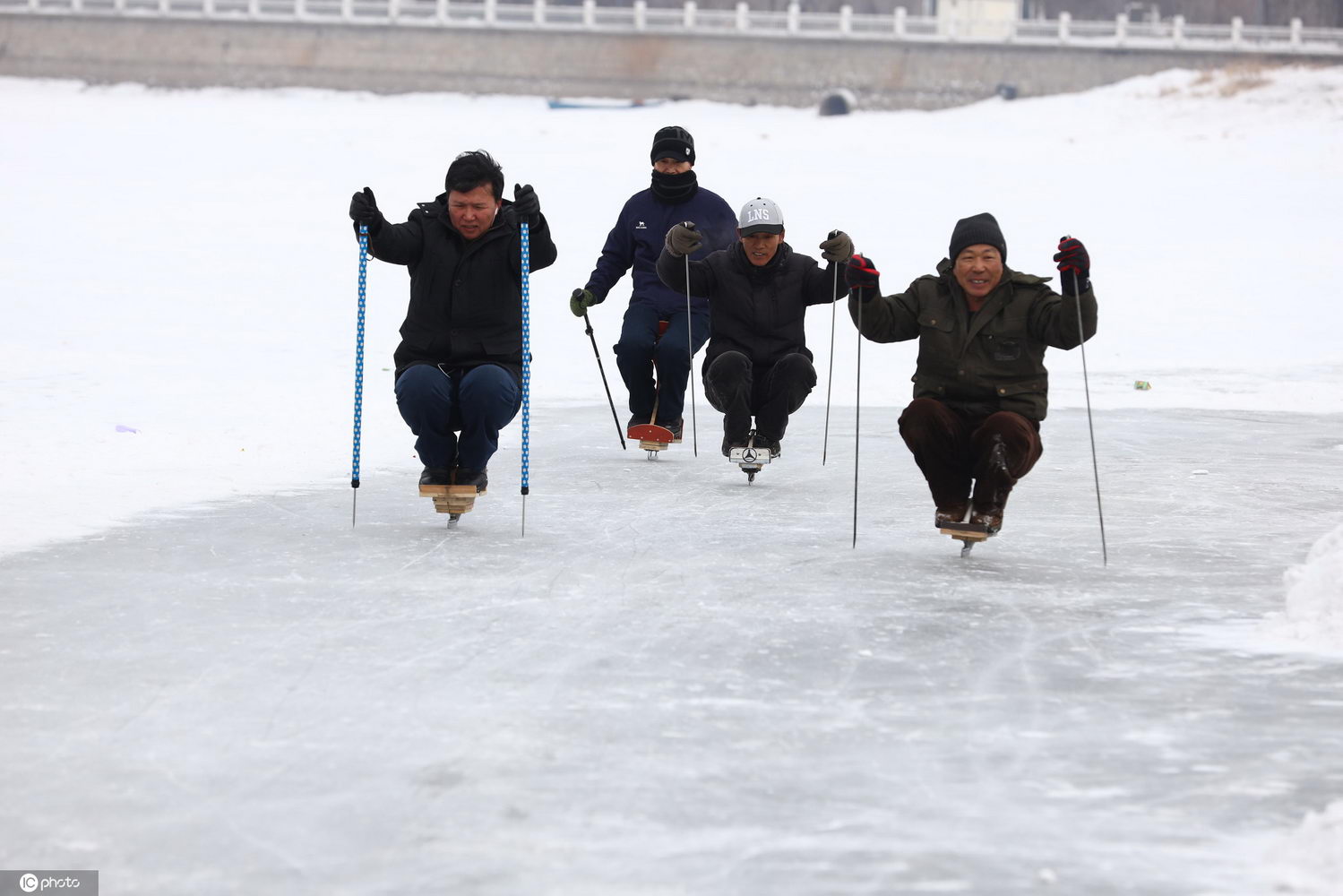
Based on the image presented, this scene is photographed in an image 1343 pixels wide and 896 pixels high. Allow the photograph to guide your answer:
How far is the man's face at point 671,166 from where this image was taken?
33.2 ft

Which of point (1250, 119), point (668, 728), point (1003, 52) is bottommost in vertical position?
point (668, 728)

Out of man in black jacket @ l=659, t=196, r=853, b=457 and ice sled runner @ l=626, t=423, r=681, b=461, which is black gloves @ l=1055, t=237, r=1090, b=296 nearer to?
man in black jacket @ l=659, t=196, r=853, b=457

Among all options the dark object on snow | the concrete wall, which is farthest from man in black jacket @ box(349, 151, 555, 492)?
the concrete wall

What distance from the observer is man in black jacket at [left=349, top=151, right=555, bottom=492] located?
24.9ft

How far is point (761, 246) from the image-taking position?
9250 mm

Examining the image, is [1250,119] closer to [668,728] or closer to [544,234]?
[544,234]

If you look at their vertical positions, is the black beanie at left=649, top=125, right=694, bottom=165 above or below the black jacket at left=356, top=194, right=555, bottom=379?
above

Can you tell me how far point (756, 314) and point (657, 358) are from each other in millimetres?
1018

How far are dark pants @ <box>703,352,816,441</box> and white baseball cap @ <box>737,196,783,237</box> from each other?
63cm

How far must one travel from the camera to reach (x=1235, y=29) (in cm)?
4812

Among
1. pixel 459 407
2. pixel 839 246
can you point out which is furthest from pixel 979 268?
pixel 459 407

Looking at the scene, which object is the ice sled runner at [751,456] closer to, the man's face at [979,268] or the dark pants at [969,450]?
the dark pants at [969,450]

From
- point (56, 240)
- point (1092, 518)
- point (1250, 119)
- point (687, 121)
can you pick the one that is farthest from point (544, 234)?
point (687, 121)

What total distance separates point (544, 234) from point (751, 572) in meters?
1.93
